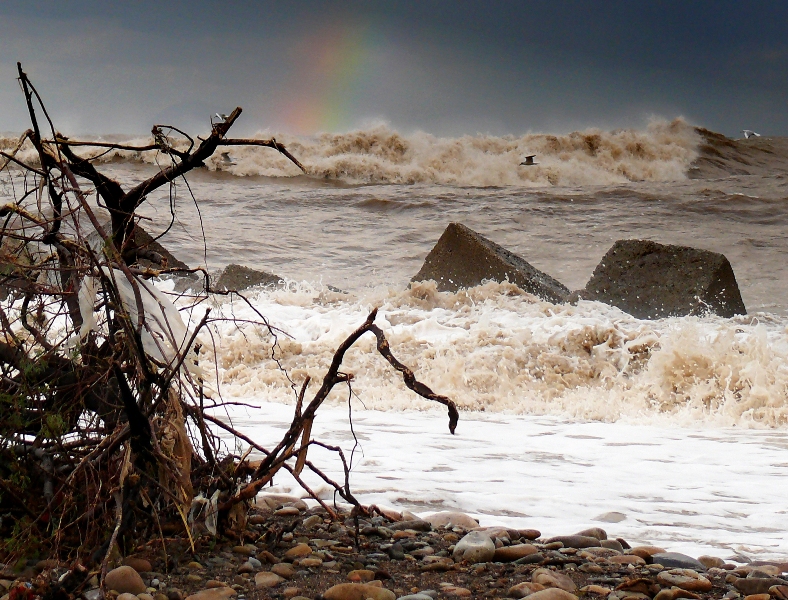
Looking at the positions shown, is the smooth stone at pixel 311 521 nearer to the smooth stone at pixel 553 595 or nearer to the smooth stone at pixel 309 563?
the smooth stone at pixel 309 563

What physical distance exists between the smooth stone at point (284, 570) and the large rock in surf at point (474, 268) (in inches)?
313

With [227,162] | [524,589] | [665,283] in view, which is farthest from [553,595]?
[227,162]

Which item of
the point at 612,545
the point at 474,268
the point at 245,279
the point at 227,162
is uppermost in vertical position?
the point at 227,162

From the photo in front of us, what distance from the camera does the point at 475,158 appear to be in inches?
1044

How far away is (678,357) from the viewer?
6691 millimetres

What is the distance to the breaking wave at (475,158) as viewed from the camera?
25.8 meters

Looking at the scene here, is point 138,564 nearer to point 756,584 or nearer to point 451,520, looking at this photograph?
point 451,520

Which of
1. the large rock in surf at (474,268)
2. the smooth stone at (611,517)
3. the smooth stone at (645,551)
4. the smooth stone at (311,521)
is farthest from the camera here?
the large rock in surf at (474,268)

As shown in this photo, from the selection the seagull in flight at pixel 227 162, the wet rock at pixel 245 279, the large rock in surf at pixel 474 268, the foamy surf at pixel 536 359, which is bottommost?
the foamy surf at pixel 536 359

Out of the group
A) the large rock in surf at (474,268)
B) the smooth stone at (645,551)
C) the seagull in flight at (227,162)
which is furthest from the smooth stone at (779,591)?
the seagull in flight at (227,162)

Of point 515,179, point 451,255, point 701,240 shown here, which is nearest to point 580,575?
point 451,255

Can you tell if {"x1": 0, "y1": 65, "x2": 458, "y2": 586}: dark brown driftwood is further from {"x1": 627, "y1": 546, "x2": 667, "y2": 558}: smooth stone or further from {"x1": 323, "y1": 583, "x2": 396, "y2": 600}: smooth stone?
{"x1": 627, "y1": 546, "x2": 667, "y2": 558}: smooth stone

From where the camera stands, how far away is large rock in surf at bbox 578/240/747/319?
30.7ft

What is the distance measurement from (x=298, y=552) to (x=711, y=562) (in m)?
1.20
